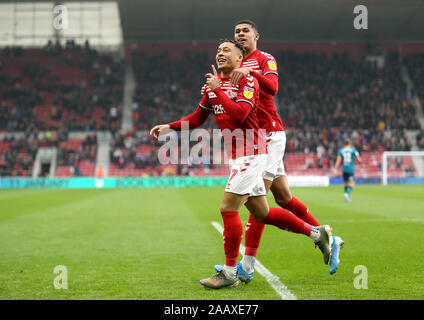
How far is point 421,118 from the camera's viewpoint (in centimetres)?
3950

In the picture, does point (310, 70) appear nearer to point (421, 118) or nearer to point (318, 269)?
point (421, 118)

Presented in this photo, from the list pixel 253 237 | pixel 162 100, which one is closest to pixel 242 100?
pixel 253 237

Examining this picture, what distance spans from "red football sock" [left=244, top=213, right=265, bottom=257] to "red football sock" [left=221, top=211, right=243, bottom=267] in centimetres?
40

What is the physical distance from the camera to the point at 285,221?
17.1 ft

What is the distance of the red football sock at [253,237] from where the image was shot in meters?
5.34

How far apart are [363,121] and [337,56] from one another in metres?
8.21

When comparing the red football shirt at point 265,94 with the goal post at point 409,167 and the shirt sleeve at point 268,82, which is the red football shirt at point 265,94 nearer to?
the shirt sleeve at point 268,82

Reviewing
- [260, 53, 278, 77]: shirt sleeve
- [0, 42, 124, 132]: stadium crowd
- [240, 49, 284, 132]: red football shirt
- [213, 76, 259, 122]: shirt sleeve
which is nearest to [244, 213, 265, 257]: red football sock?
[240, 49, 284, 132]: red football shirt

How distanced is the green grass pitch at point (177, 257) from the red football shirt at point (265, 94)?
1.62 metres

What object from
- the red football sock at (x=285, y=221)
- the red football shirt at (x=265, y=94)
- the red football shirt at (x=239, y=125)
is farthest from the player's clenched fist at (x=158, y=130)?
the red football sock at (x=285, y=221)

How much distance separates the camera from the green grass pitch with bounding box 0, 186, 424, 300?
4.68 m

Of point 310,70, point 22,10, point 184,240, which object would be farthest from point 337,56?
point 184,240
